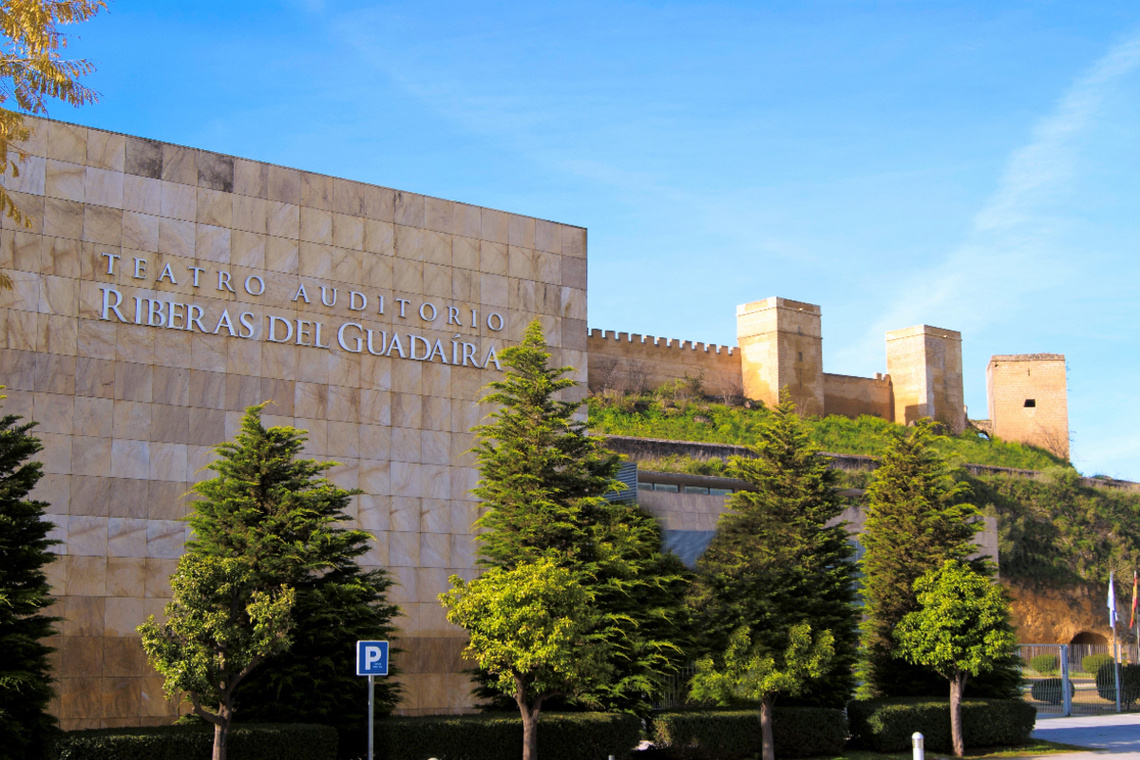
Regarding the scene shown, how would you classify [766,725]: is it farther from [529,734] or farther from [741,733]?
[529,734]

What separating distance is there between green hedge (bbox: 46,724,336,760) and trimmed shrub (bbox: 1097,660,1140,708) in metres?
27.4

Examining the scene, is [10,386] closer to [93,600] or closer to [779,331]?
[93,600]

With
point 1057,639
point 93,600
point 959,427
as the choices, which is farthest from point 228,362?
point 959,427

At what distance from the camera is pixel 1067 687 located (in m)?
33.4

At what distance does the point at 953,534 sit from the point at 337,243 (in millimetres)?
14853

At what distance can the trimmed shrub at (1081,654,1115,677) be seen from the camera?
38594 millimetres

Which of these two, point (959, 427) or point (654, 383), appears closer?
point (654, 383)

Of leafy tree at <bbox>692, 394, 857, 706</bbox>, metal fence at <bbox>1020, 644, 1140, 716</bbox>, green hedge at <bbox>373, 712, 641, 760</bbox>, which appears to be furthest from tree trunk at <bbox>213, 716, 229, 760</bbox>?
metal fence at <bbox>1020, 644, 1140, 716</bbox>

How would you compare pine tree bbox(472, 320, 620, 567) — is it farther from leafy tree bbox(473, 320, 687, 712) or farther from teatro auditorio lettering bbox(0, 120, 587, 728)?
teatro auditorio lettering bbox(0, 120, 587, 728)

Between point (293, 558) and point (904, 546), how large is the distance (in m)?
14.7

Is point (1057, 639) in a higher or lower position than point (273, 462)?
lower

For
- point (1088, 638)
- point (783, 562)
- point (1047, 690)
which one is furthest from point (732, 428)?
point (783, 562)

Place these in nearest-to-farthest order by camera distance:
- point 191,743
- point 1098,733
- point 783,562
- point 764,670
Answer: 1. point 191,743
2. point 764,670
3. point 783,562
4. point 1098,733

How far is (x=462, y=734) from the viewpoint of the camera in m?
18.8
